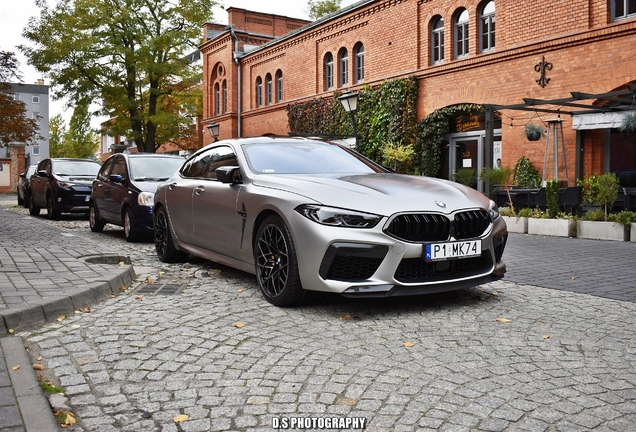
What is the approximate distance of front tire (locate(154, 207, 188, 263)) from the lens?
328 inches

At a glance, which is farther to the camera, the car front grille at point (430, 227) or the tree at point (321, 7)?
the tree at point (321, 7)

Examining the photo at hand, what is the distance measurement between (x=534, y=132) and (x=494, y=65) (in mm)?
3158

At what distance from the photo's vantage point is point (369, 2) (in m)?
25.2

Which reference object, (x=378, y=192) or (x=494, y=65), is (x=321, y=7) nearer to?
(x=494, y=65)

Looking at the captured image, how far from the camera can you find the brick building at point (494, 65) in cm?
1641

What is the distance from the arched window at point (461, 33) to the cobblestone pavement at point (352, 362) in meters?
16.6

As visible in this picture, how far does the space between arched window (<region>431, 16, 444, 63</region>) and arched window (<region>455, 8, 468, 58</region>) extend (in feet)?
2.35

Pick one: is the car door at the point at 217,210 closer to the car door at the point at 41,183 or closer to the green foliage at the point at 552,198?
the green foliage at the point at 552,198

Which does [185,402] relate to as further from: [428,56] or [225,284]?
[428,56]

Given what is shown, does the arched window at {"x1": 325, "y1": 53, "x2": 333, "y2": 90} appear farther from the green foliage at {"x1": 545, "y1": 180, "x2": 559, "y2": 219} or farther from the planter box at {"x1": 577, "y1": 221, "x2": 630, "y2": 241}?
the planter box at {"x1": 577, "y1": 221, "x2": 630, "y2": 241}

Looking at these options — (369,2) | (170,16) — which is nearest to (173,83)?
(170,16)

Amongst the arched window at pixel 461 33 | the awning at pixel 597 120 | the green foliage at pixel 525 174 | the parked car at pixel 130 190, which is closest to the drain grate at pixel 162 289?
the parked car at pixel 130 190

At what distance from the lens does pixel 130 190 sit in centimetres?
1152
